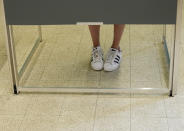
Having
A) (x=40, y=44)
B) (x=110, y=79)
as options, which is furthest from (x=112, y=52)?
(x=40, y=44)

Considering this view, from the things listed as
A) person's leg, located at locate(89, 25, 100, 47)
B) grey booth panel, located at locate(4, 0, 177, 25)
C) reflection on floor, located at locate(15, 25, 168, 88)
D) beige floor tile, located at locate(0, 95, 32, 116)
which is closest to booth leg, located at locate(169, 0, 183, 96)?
grey booth panel, located at locate(4, 0, 177, 25)

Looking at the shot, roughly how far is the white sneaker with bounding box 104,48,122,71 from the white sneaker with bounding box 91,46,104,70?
0.03 metres

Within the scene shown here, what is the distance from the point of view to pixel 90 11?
5.88 feet

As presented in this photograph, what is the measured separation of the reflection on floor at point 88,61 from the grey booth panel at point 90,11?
44 cm

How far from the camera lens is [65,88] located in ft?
6.61

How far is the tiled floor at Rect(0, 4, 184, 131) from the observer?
1.78m

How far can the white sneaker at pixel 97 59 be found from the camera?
224cm

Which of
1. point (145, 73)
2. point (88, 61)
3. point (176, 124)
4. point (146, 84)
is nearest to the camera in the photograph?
point (176, 124)

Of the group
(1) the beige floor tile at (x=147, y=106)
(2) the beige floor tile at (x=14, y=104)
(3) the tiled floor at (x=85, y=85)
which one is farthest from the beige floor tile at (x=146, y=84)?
(2) the beige floor tile at (x=14, y=104)

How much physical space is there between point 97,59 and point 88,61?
0.43 ft

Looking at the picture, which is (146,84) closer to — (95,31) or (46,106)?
(95,31)

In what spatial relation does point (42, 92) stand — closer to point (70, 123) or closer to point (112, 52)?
point (70, 123)

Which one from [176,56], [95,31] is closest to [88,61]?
[95,31]

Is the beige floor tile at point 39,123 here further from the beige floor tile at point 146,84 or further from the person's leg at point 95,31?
the person's leg at point 95,31
